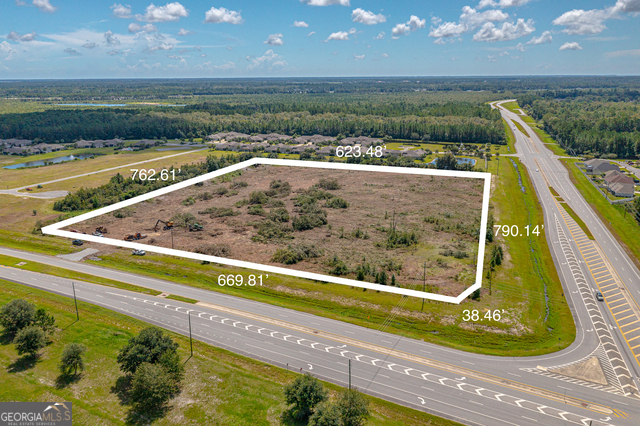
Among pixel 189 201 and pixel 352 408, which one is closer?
pixel 352 408

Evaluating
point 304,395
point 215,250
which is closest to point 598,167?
point 215,250

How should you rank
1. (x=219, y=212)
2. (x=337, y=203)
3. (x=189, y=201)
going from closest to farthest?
(x=219, y=212), (x=337, y=203), (x=189, y=201)

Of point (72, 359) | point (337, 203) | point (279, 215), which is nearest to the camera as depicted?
point (72, 359)

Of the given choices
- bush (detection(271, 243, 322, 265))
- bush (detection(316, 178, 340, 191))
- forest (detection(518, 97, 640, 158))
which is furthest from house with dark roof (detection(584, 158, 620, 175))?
bush (detection(271, 243, 322, 265))

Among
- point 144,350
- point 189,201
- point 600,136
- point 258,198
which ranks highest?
point 600,136

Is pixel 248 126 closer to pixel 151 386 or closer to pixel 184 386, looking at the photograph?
pixel 184 386

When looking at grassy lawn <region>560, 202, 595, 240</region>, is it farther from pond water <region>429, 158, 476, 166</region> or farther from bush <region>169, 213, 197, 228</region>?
bush <region>169, 213, 197, 228</region>

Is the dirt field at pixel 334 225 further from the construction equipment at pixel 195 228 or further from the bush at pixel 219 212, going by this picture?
the construction equipment at pixel 195 228

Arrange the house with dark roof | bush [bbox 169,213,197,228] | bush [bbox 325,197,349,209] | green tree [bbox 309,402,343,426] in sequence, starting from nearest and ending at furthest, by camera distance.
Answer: green tree [bbox 309,402,343,426] → bush [bbox 169,213,197,228] → bush [bbox 325,197,349,209] → the house with dark roof
